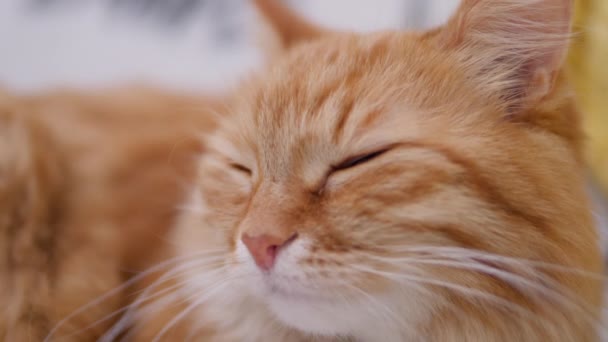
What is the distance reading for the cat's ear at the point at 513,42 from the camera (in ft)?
3.02

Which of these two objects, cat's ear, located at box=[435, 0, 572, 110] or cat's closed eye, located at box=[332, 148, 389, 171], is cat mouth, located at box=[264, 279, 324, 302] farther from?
cat's ear, located at box=[435, 0, 572, 110]

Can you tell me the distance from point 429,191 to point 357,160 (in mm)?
133

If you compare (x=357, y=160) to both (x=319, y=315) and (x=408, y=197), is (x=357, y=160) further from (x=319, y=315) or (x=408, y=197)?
(x=319, y=315)

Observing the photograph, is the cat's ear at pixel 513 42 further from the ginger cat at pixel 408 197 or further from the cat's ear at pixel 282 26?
the cat's ear at pixel 282 26

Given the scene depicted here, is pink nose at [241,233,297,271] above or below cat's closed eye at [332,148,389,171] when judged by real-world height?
below

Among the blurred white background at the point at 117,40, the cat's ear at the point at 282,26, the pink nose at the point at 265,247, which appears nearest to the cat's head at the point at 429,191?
the pink nose at the point at 265,247

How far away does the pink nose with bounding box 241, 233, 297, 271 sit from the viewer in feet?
2.91

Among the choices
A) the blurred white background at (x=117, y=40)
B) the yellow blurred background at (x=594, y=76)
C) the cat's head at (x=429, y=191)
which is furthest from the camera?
the blurred white background at (x=117, y=40)

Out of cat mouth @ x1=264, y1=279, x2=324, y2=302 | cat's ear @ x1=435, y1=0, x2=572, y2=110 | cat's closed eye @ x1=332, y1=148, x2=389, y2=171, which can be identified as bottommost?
cat mouth @ x1=264, y1=279, x2=324, y2=302

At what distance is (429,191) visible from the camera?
0.87 metres

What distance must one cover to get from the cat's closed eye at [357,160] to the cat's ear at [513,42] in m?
0.22

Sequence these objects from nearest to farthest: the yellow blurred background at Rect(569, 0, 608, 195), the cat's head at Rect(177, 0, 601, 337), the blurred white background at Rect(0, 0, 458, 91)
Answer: the cat's head at Rect(177, 0, 601, 337) → the yellow blurred background at Rect(569, 0, 608, 195) → the blurred white background at Rect(0, 0, 458, 91)

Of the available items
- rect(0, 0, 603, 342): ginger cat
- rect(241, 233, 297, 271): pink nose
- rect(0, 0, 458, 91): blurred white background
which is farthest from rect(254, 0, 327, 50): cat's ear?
rect(0, 0, 458, 91): blurred white background

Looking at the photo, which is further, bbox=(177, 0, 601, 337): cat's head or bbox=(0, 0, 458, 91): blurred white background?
bbox=(0, 0, 458, 91): blurred white background
